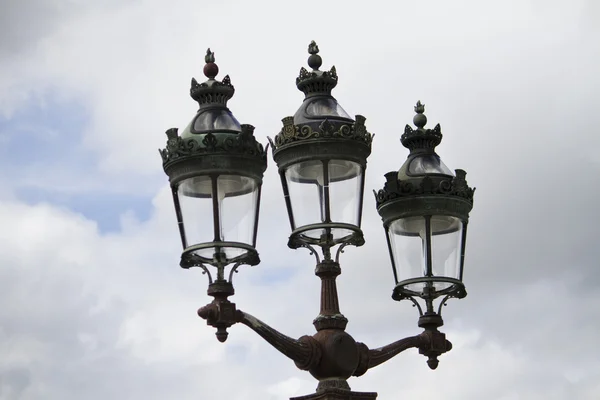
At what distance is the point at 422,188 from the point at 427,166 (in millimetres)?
449

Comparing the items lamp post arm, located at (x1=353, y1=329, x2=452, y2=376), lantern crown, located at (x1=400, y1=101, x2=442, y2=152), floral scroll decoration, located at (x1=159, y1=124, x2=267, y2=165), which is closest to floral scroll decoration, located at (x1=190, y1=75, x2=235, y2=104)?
floral scroll decoration, located at (x1=159, y1=124, x2=267, y2=165)

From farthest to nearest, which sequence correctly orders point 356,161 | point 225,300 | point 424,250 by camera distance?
point 424,250, point 356,161, point 225,300

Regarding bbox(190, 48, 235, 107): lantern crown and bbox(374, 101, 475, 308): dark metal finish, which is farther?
bbox(374, 101, 475, 308): dark metal finish


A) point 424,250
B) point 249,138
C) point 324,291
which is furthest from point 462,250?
point 249,138

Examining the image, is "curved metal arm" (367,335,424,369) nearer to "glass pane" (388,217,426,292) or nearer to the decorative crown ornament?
"glass pane" (388,217,426,292)

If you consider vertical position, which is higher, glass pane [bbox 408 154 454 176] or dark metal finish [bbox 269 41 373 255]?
glass pane [bbox 408 154 454 176]

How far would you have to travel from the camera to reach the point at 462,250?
595 inches

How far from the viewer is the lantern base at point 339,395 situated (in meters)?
13.4

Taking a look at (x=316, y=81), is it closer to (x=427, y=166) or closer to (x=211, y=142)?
(x=211, y=142)

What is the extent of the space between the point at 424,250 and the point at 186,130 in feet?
9.64

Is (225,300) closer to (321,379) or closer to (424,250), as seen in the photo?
(321,379)

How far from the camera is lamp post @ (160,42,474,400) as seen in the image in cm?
1302

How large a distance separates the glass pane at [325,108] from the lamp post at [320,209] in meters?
0.01

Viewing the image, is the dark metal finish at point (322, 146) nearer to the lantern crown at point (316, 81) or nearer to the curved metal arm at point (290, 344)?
the lantern crown at point (316, 81)
